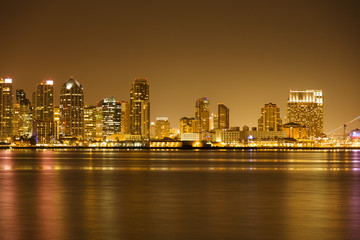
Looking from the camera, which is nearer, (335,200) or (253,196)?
(335,200)

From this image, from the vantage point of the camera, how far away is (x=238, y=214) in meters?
22.8

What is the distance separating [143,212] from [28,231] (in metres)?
6.08

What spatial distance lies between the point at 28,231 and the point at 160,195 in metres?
13.9

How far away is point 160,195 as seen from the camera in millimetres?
31766

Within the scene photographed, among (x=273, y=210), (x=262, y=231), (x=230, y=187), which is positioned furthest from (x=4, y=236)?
(x=230, y=187)

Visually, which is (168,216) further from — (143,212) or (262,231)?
(262,231)

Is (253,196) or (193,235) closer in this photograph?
(193,235)

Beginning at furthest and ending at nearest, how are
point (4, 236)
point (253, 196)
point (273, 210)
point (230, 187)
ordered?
point (230, 187), point (253, 196), point (273, 210), point (4, 236)

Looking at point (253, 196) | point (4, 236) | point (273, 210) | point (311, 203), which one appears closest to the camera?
point (4, 236)

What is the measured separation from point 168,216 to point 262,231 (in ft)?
15.6

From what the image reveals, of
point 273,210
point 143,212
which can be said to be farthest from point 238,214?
point 143,212

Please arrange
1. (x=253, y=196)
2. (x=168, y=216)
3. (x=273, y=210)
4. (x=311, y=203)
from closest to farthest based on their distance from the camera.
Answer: (x=168, y=216), (x=273, y=210), (x=311, y=203), (x=253, y=196)

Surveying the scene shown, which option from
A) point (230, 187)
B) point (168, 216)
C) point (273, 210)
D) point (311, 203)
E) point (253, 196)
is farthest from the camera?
point (230, 187)

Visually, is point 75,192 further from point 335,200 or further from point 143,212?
point 335,200
